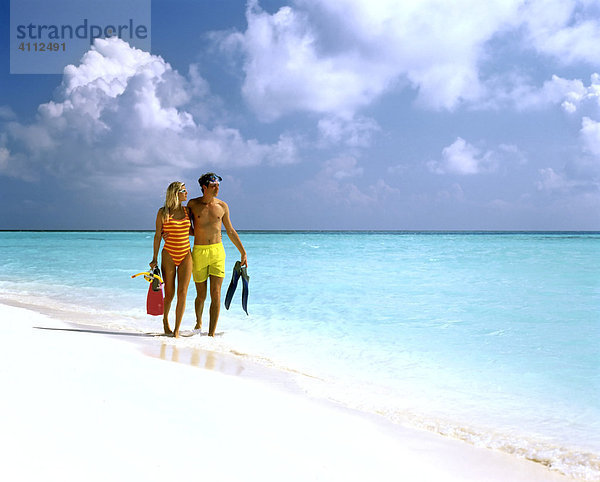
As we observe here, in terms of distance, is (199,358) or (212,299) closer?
(199,358)

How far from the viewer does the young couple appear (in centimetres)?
518

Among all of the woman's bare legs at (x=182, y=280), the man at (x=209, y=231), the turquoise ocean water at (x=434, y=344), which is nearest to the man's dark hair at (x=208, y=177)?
the man at (x=209, y=231)

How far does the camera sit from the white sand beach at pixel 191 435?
209cm

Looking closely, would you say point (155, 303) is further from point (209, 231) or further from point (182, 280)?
point (209, 231)

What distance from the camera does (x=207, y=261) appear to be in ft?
17.8

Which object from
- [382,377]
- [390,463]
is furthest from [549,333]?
[390,463]

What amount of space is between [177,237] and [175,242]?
67mm

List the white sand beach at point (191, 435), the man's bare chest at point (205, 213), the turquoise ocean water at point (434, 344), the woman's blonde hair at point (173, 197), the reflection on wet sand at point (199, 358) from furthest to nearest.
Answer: the man's bare chest at point (205, 213) → the woman's blonde hair at point (173, 197) → the reflection on wet sand at point (199, 358) → the turquoise ocean water at point (434, 344) → the white sand beach at point (191, 435)

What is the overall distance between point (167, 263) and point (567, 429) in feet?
13.6

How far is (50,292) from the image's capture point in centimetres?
1046

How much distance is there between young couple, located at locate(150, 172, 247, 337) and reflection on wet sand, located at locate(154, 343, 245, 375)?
66 cm

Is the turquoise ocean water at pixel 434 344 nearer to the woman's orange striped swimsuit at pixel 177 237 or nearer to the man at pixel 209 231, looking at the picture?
the man at pixel 209 231

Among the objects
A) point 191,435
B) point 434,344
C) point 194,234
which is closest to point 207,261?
point 194,234

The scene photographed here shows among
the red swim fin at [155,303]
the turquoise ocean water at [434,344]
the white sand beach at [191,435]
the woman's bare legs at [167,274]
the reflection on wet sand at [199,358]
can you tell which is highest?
the woman's bare legs at [167,274]
